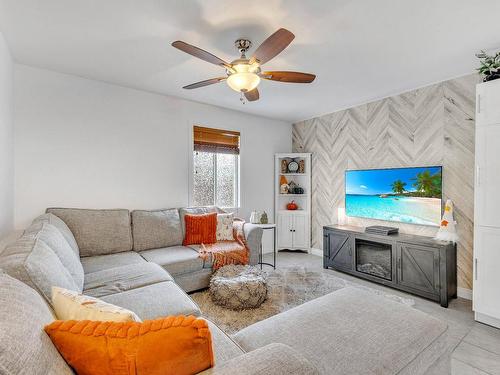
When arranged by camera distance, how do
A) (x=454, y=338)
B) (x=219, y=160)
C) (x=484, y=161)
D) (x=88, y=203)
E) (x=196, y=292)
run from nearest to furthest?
1. (x=454, y=338)
2. (x=484, y=161)
3. (x=196, y=292)
4. (x=88, y=203)
5. (x=219, y=160)

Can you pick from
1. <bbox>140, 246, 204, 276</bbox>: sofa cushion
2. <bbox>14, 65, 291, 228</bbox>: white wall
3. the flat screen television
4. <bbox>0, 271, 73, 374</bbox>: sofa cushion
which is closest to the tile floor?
the flat screen television

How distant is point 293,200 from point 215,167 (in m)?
1.71

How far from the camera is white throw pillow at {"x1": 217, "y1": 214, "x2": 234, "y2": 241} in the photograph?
3436 mm

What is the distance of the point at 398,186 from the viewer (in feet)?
10.8

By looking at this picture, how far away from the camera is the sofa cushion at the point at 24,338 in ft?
1.90

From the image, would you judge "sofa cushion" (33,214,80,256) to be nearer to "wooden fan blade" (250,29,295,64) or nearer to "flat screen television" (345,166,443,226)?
"wooden fan blade" (250,29,295,64)

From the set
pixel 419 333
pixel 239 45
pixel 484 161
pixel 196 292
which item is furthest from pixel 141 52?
pixel 484 161

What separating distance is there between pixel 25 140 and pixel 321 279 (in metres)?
3.79

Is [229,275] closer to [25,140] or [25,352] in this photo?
[25,352]

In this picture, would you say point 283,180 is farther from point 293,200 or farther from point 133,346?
point 133,346

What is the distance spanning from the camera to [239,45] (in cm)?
214

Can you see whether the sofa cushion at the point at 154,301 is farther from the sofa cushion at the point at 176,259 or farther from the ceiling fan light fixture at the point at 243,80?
the ceiling fan light fixture at the point at 243,80

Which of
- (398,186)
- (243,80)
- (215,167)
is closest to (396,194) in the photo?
(398,186)

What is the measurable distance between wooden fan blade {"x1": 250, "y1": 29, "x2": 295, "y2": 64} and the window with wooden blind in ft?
6.99
